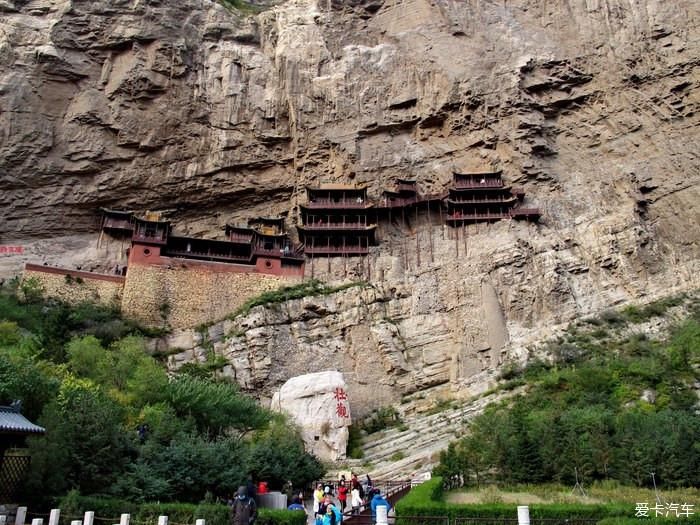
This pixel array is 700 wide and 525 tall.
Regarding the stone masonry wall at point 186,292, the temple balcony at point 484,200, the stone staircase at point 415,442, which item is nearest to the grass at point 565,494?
the stone staircase at point 415,442

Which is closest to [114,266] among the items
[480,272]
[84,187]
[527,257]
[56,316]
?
[84,187]

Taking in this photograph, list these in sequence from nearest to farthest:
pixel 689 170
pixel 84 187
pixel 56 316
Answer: pixel 56 316 → pixel 689 170 → pixel 84 187

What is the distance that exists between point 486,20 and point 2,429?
4053 centimetres

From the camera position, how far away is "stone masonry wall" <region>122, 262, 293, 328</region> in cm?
3422

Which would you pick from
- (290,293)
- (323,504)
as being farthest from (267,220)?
(323,504)

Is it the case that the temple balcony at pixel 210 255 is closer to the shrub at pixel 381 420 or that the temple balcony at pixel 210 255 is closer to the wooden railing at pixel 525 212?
the shrub at pixel 381 420

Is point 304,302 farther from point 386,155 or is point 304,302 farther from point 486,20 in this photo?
point 486,20

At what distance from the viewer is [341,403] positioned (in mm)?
27344

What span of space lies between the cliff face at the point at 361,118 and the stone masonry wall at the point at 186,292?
14.0ft

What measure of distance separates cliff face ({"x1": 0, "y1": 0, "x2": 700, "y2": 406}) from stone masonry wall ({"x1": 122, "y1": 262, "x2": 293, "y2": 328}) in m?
4.27

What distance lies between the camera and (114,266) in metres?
39.1

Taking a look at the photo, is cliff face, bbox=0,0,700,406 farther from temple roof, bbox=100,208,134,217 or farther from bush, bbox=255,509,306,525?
bush, bbox=255,509,306,525

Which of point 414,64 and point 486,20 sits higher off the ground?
point 486,20

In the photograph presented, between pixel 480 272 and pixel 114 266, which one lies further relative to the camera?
pixel 114 266
